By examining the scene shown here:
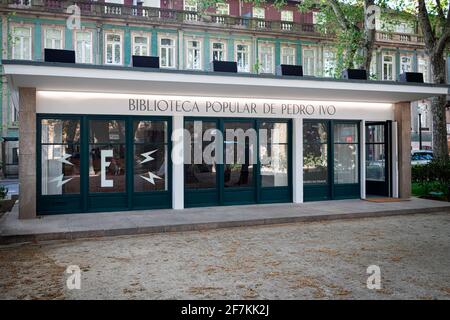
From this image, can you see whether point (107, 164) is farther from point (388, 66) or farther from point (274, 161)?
point (388, 66)

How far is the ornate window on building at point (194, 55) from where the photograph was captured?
1358 inches

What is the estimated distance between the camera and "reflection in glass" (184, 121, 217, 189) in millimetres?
13367

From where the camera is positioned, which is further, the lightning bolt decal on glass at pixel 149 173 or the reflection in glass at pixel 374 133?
the reflection in glass at pixel 374 133

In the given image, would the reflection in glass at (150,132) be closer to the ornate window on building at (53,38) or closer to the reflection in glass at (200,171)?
the reflection in glass at (200,171)

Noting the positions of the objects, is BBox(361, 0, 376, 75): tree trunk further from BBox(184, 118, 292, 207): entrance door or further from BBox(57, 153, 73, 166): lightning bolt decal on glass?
BBox(57, 153, 73, 166): lightning bolt decal on glass

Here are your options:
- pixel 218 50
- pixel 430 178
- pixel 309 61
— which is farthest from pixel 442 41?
pixel 309 61

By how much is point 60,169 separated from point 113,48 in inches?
885

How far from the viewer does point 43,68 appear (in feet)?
33.4

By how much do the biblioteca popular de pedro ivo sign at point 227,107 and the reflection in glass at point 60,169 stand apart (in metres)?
2.02

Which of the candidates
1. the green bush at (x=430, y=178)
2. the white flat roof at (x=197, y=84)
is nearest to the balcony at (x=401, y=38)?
the green bush at (x=430, y=178)

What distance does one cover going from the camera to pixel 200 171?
1348cm

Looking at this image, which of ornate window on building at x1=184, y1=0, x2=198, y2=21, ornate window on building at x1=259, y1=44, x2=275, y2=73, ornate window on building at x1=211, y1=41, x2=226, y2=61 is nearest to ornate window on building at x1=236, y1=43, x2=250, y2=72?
ornate window on building at x1=259, y1=44, x2=275, y2=73
